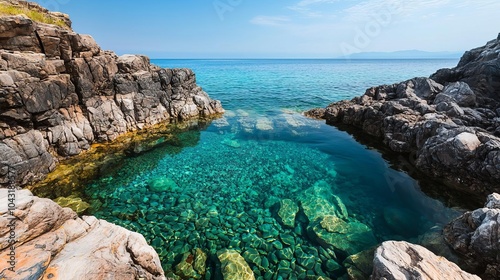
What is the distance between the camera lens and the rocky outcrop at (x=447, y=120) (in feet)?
49.4

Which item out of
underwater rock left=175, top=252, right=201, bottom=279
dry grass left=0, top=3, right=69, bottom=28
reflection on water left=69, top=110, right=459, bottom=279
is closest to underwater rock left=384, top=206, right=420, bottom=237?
reflection on water left=69, top=110, right=459, bottom=279

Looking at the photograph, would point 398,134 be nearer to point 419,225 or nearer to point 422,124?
point 422,124

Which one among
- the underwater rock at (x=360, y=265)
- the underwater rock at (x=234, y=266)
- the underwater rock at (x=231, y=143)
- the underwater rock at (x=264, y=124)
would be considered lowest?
the underwater rock at (x=231, y=143)

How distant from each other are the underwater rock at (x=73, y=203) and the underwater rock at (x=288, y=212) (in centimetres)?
1127

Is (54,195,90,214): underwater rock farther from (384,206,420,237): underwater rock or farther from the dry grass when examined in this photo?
(384,206,420,237): underwater rock

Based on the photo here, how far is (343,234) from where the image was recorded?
11875mm

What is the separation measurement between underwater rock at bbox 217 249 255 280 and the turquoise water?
1.23ft

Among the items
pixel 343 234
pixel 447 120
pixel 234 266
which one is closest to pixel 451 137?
pixel 447 120

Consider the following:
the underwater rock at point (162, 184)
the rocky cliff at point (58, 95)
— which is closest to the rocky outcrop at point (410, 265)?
the underwater rock at point (162, 184)

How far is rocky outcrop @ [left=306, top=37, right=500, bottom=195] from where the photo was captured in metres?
15.0

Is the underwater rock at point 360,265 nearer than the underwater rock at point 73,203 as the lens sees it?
Yes

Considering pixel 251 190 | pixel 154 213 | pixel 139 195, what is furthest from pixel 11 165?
pixel 251 190

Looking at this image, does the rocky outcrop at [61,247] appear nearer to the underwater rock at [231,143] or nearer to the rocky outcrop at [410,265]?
the rocky outcrop at [410,265]

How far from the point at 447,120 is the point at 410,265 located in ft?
56.5
